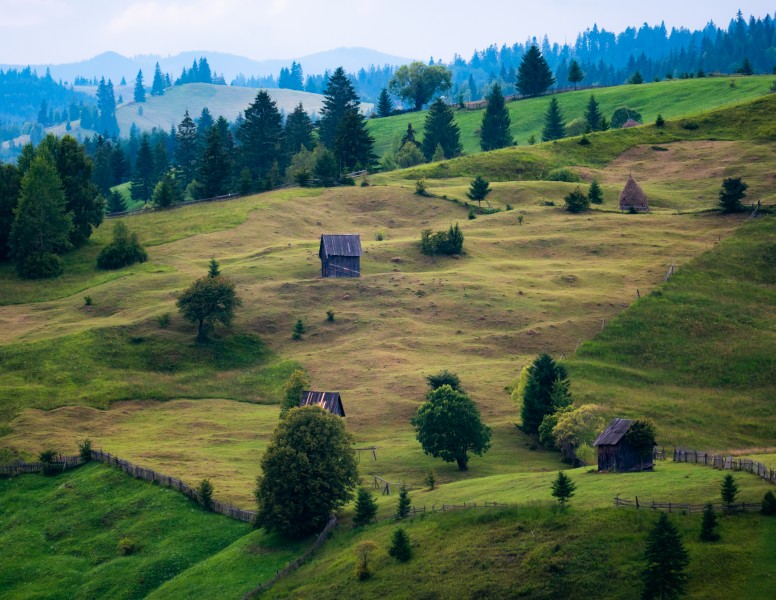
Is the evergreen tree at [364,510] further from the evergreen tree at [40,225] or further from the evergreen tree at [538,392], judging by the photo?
the evergreen tree at [40,225]

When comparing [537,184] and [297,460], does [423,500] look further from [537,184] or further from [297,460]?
[537,184]

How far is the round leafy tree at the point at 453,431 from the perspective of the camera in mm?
68000

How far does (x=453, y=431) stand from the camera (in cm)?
6800

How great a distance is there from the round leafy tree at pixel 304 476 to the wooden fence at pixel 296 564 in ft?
3.18

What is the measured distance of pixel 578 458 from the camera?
6719 centimetres

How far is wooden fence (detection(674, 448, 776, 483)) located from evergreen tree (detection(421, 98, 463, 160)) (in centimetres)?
11759

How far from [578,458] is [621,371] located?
16.8m

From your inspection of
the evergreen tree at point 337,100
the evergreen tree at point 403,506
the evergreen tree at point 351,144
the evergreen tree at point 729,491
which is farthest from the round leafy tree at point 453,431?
the evergreen tree at point 337,100

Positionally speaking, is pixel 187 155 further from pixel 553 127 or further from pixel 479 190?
pixel 479 190

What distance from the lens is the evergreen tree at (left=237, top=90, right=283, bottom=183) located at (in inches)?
6447

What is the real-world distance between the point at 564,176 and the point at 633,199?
1614 centimetres

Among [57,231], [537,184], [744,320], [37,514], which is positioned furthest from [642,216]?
[37,514]

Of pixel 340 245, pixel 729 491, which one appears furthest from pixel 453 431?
pixel 340 245

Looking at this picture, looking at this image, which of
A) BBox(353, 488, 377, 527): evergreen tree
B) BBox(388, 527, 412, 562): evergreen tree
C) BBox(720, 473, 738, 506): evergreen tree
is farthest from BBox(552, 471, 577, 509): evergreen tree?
BBox(353, 488, 377, 527): evergreen tree
